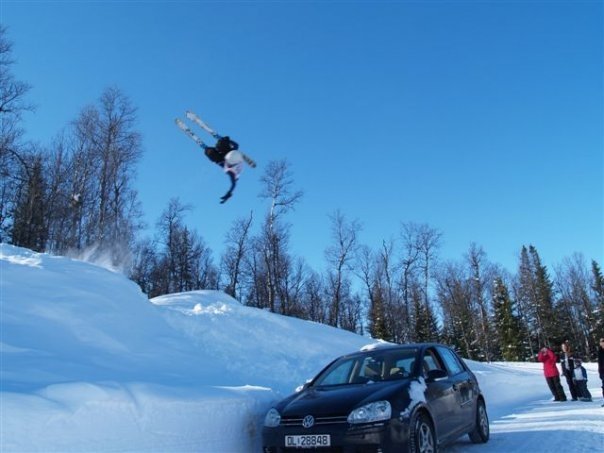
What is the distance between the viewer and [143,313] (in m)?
11.3

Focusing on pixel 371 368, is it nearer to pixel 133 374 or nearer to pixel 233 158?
pixel 133 374

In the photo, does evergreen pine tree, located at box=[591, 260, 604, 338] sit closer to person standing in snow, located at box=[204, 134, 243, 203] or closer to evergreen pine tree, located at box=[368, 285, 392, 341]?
evergreen pine tree, located at box=[368, 285, 392, 341]

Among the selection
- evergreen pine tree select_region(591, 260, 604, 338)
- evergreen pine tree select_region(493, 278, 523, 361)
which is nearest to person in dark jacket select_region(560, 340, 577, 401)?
evergreen pine tree select_region(493, 278, 523, 361)

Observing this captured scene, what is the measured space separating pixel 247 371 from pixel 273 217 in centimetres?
2345

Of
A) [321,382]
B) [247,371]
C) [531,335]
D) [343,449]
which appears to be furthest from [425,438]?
[531,335]

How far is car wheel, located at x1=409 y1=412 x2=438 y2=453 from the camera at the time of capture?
530 cm

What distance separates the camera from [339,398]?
5598 mm

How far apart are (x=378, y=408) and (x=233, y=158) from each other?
23.6 ft

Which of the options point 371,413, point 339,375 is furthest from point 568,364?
Result: point 371,413

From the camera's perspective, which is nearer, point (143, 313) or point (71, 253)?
point (143, 313)

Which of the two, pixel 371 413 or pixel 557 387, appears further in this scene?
pixel 557 387

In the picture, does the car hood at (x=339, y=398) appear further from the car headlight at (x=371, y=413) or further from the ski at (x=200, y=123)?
the ski at (x=200, y=123)

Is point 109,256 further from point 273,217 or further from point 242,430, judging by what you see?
point 242,430

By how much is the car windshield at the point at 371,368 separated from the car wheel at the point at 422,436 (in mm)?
634
